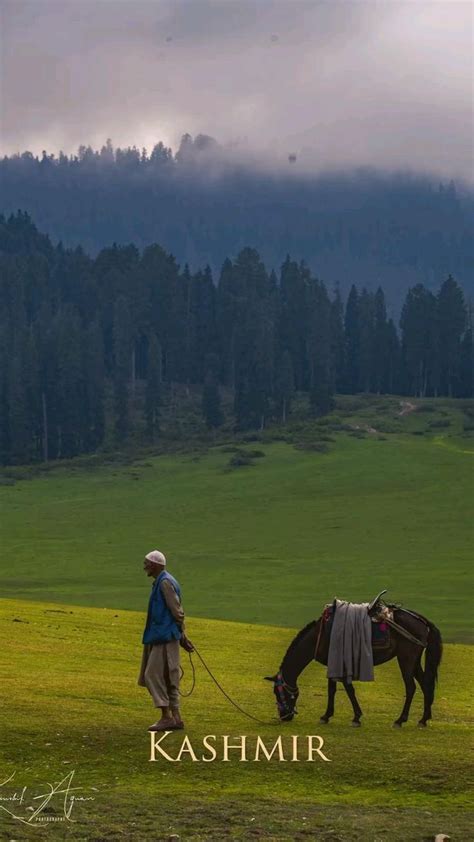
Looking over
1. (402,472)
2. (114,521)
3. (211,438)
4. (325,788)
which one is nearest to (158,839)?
(325,788)

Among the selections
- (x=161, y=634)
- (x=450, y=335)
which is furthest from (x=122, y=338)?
(x=161, y=634)

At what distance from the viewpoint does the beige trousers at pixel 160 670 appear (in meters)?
20.3

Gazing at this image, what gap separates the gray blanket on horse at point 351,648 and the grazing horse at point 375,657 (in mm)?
280

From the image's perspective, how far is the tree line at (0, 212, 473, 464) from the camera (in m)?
161

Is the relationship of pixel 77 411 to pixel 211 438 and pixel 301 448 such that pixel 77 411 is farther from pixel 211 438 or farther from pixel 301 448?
pixel 301 448

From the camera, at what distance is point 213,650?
3775 cm

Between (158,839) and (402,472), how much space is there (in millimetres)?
108213

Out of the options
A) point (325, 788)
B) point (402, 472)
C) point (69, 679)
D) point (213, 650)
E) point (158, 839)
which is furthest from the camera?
point (402, 472)

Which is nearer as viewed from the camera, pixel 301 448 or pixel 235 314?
pixel 301 448

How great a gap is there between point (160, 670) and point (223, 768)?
2161 mm

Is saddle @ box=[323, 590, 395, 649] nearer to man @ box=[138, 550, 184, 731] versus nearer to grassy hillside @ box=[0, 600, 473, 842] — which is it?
grassy hillside @ box=[0, 600, 473, 842]

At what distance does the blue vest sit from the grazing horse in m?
2.98

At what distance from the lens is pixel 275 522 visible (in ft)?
330

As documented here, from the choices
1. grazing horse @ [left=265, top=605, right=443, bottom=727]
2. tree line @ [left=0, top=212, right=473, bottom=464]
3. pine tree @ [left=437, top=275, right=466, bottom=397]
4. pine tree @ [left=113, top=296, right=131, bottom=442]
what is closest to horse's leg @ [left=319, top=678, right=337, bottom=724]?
grazing horse @ [left=265, top=605, right=443, bottom=727]
